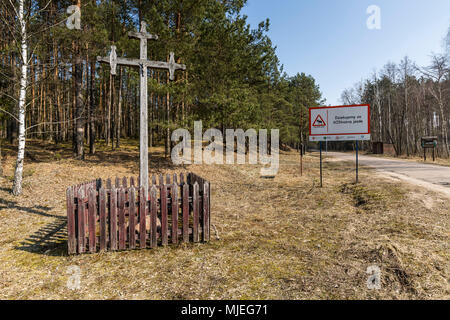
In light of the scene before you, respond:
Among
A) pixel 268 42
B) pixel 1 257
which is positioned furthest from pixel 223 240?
pixel 268 42

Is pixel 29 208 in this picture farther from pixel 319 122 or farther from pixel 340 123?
pixel 340 123

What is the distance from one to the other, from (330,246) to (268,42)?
25.7 m

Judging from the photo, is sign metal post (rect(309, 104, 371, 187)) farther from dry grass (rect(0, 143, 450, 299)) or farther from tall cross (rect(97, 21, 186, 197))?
tall cross (rect(97, 21, 186, 197))

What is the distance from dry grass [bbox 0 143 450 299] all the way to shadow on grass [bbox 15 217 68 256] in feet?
0.07

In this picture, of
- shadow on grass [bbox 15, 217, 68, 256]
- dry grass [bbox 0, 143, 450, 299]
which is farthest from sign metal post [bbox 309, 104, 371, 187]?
shadow on grass [bbox 15, 217, 68, 256]

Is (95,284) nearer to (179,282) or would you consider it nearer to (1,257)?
(179,282)

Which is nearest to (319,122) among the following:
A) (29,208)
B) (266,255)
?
(266,255)

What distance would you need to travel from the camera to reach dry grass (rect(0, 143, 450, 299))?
321cm

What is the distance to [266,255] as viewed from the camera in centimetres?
432

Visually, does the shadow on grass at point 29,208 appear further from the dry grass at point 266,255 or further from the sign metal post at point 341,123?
the sign metal post at point 341,123

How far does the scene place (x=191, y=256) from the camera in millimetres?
4258
